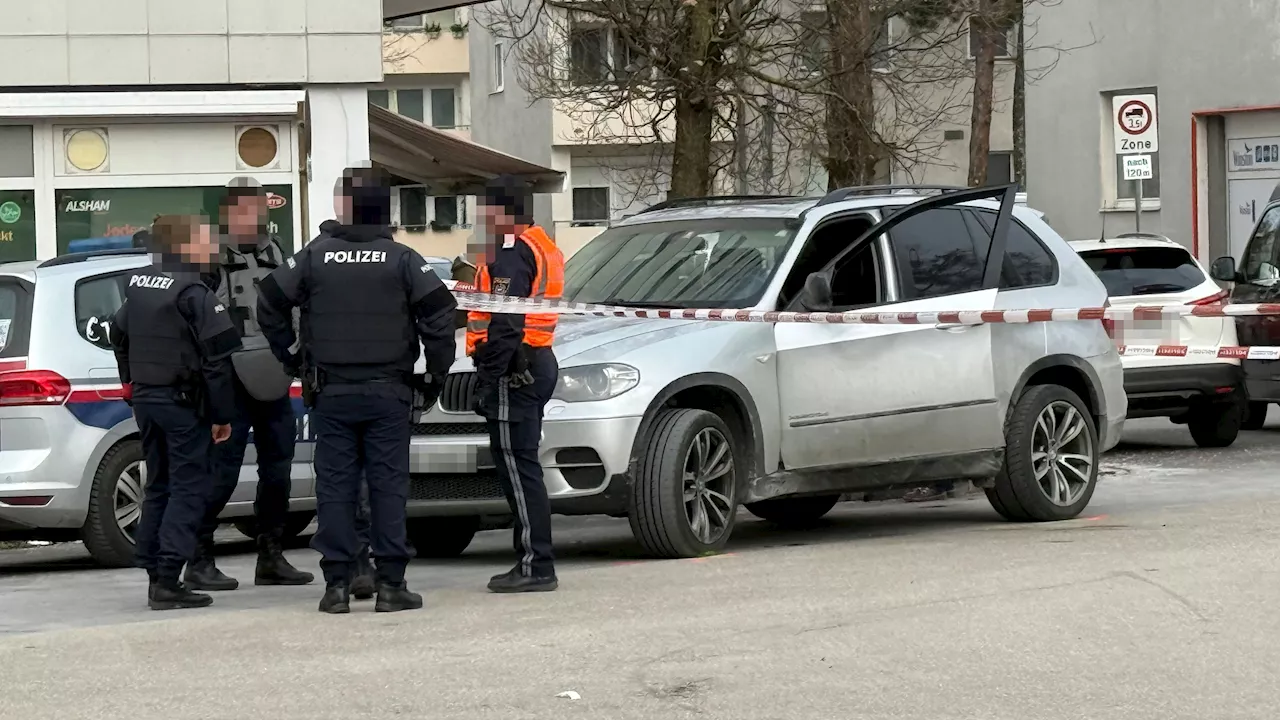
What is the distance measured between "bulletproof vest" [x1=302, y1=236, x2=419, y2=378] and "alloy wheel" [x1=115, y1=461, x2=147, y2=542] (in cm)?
276

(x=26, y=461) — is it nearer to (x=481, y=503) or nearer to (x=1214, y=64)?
(x=481, y=503)

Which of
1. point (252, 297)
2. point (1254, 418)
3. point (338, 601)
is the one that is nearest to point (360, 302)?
point (338, 601)

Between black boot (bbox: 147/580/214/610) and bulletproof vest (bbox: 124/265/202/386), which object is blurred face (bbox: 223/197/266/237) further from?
black boot (bbox: 147/580/214/610)

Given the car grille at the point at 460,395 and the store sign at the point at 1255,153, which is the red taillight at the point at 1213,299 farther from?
the store sign at the point at 1255,153

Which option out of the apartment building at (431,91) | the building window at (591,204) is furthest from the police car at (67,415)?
the apartment building at (431,91)

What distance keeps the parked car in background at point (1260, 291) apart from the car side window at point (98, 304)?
28.7 feet

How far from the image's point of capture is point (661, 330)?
31.2 ft

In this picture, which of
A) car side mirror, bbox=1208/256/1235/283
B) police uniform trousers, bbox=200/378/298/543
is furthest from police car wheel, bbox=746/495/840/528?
car side mirror, bbox=1208/256/1235/283

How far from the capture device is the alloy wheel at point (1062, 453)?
10852mm

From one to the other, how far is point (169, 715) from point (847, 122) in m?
14.3

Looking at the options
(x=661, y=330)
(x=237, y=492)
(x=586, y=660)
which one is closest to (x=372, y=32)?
(x=237, y=492)

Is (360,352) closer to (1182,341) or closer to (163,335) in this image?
(163,335)

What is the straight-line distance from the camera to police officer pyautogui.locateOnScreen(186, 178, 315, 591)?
898 cm

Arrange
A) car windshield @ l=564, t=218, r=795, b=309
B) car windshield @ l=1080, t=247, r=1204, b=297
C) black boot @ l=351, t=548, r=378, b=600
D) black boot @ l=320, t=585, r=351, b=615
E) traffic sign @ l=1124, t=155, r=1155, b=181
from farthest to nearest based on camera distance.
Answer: traffic sign @ l=1124, t=155, r=1155, b=181 → car windshield @ l=1080, t=247, r=1204, b=297 → car windshield @ l=564, t=218, r=795, b=309 → black boot @ l=351, t=548, r=378, b=600 → black boot @ l=320, t=585, r=351, b=615
